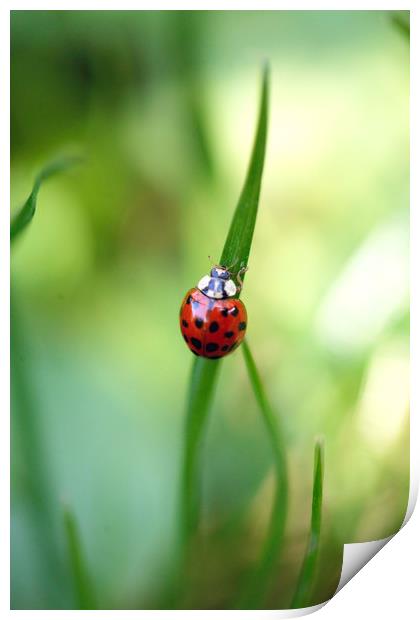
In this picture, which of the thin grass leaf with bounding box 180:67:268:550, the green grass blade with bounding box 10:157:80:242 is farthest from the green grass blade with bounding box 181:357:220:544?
the green grass blade with bounding box 10:157:80:242

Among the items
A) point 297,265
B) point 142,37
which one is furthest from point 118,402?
point 142,37

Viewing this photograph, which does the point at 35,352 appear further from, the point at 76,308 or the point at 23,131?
the point at 23,131

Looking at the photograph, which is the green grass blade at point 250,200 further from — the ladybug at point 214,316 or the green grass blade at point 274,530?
the green grass blade at point 274,530

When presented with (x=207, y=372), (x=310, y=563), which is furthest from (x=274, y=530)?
(x=207, y=372)

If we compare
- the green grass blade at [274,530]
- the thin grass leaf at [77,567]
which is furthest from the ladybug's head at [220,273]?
the thin grass leaf at [77,567]

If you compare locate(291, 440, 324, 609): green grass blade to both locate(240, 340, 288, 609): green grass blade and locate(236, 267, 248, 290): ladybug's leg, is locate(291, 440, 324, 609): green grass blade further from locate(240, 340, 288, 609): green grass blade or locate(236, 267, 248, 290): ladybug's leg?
locate(236, 267, 248, 290): ladybug's leg

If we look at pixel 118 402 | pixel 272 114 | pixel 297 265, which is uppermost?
pixel 272 114
